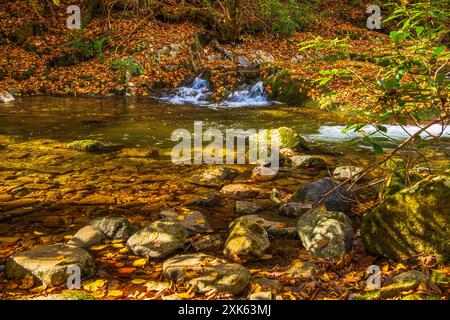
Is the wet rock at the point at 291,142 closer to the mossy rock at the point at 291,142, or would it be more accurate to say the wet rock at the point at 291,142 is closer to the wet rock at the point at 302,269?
the mossy rock at the point at 291,142

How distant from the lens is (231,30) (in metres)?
17.6

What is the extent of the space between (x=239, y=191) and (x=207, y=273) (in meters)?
2.12

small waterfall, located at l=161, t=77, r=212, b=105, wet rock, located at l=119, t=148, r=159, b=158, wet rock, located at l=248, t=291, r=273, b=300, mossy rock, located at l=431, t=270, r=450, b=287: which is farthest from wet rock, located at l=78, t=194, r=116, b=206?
small waterfall, located at l=161, t=77, r=212, b=105

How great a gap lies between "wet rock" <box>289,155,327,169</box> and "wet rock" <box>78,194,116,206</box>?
9.88 ft

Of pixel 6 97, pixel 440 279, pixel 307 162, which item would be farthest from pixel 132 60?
pixel 440 279

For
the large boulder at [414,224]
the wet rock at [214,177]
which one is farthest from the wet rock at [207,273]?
the wet rock at [214,177]

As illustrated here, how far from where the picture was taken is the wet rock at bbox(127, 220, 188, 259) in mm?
3500

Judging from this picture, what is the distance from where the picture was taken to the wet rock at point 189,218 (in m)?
4.04

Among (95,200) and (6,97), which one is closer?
(95,200)

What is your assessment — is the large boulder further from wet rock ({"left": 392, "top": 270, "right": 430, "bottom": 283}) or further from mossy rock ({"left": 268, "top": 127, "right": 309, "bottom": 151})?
mossy rock ({"left": 268, "top": 127, "right": 309, "bottom": 151})

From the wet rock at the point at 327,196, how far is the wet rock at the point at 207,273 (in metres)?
1.59

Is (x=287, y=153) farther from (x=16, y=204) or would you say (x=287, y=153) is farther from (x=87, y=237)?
(x=16, y=204)

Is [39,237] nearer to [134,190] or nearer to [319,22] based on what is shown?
[134,190]

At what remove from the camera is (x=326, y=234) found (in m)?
3.54
